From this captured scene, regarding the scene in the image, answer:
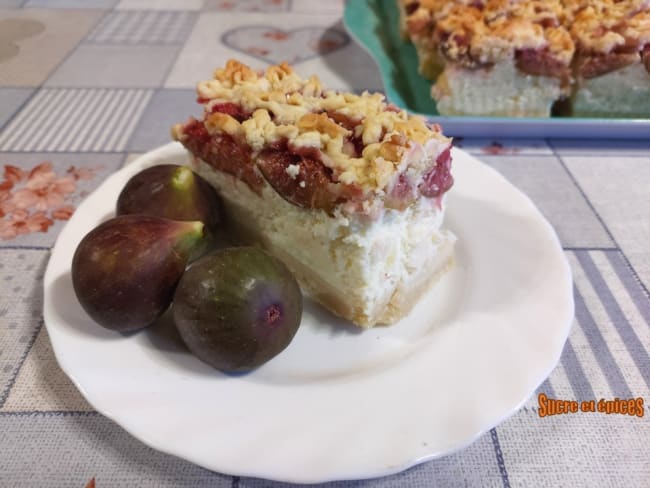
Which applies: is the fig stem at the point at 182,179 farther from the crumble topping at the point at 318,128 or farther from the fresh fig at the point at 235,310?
the fresh fig at the point at 235,310

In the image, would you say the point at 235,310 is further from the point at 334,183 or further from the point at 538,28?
the point at 538,28

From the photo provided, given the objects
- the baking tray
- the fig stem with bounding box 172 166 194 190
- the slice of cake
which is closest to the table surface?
the baking tray

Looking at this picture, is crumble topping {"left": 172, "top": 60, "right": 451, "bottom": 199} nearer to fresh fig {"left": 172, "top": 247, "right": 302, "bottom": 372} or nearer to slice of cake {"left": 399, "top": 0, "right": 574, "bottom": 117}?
fresh fig {"left": 172, "top": 247, "right": 302, "bottom": 372}

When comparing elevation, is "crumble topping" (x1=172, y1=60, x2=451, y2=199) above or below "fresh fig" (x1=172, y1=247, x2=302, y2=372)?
above

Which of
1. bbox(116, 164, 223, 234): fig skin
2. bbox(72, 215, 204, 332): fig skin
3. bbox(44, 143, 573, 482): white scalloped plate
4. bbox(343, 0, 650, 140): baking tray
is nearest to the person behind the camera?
bbox(44, 143, 573, 482): white scalloped plate

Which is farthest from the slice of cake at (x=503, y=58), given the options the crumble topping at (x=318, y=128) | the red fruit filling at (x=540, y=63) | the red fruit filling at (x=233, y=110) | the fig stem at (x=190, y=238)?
the fig stem at (x=190, y=238)

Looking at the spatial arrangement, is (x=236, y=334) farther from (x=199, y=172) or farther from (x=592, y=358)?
(x=592, y=358)
